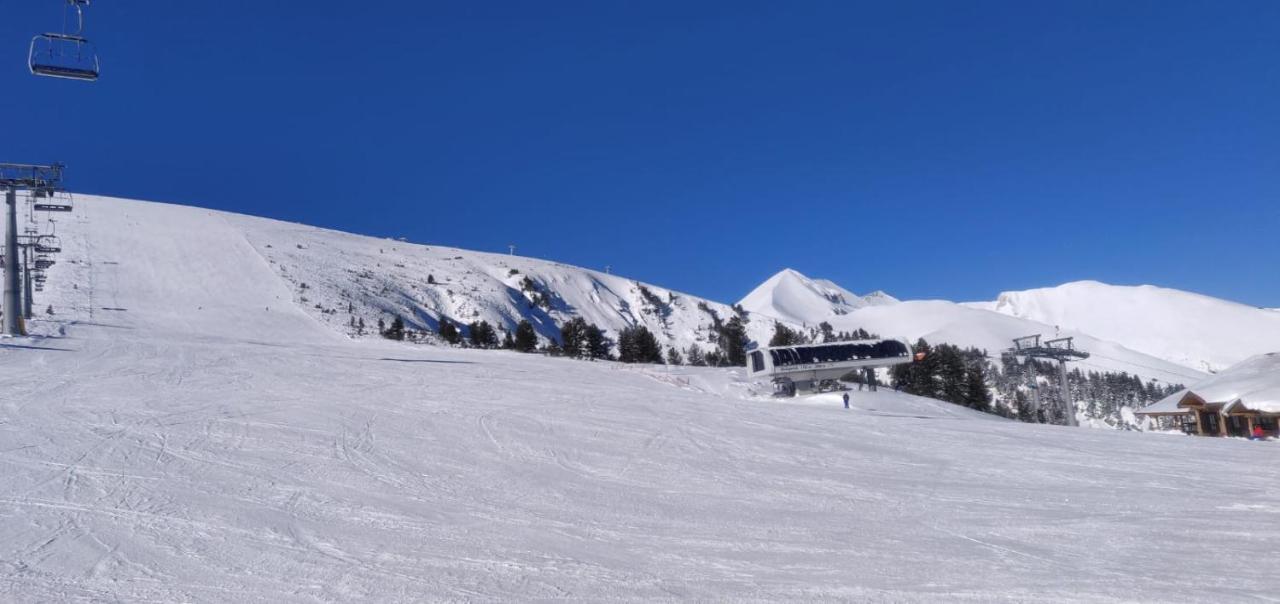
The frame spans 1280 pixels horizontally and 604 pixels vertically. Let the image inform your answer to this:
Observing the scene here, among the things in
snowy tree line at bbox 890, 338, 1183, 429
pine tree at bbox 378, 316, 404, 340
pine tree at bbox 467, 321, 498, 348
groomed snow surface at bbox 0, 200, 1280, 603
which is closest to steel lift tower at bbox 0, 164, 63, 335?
groomed snow surface at bbox 0, 200, 1280, 603

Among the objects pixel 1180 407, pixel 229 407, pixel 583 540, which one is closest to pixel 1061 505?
pixel 583 540

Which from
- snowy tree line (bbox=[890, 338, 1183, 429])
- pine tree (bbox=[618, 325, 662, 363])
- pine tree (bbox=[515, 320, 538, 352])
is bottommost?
snowy tree line (bbox=[890, 338, 1183, 429])

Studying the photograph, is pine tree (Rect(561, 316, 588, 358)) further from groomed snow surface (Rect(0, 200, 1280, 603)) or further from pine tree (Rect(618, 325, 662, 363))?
groomed snow surface (Rect(0, 200, 1280, 603))

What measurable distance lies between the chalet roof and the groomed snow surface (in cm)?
2420

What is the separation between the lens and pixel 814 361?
35.8 m

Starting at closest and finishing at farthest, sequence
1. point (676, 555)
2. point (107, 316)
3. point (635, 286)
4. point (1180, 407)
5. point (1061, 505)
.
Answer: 1. point (676, 555)
2. point (1061, 505)
3. point (107, 316)
4. point (1180, 407)
5. point (635, 286)

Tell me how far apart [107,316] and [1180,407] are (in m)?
58.7

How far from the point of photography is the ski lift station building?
114 feet

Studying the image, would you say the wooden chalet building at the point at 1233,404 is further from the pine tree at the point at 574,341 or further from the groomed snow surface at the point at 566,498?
the pine tree at the point at 574,341

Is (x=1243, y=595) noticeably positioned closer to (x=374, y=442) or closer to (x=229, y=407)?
(x=374, y=442)

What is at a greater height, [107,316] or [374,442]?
[107,316]

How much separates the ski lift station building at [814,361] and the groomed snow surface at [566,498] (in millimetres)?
12651

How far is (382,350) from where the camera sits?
35438 millimetres

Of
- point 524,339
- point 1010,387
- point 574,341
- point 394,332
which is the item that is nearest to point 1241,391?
point 574,341
